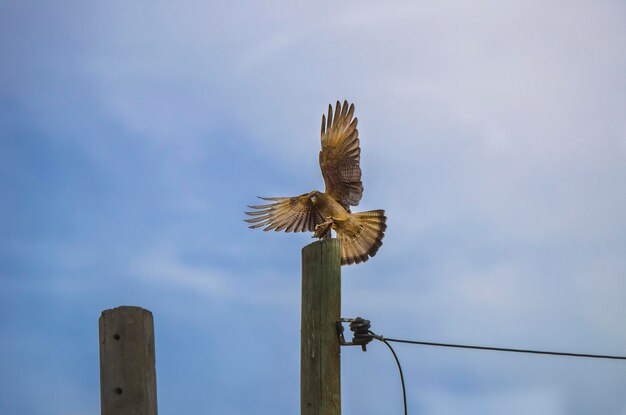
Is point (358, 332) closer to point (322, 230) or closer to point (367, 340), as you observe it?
point (367, 340)

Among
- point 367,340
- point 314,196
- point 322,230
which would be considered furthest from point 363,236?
point 367,340

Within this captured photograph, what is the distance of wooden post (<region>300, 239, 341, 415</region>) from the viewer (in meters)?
5.17

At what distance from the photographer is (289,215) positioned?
9.88m

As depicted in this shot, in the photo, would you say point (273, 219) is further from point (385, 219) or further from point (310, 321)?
point (310, 321)

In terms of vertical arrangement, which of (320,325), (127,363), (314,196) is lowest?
(127,363)

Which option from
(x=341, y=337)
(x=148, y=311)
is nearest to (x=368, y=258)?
(x=341, y=337)

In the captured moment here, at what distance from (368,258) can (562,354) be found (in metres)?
3.96

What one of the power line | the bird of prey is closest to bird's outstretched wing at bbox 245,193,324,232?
the bird of prey

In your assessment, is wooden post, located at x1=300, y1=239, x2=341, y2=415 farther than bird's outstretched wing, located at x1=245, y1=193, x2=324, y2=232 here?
No

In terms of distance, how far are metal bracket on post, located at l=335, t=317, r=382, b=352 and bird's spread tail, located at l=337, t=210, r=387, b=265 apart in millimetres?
3745

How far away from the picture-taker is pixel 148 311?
4.91 m

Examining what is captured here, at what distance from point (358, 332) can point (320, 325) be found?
0.29 m

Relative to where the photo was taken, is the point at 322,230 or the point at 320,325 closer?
the point at 320,325

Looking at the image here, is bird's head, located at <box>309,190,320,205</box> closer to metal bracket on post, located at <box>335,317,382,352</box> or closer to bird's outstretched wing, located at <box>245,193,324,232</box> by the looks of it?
bird's outstretched wing, located at <box>245,193,324,232</box>
